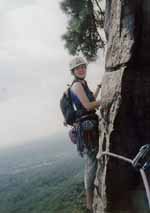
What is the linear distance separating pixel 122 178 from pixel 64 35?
8969 mm

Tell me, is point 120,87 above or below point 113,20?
below

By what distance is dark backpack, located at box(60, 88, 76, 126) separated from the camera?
694cm

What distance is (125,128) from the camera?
7.08 meters

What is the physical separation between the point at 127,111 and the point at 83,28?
7979 millimetres

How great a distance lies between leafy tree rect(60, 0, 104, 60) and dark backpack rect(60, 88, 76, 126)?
7.64 m

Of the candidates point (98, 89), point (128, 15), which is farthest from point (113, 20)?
point (98, 89)

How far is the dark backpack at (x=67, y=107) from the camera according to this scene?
22.8ft

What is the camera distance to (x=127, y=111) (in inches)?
278

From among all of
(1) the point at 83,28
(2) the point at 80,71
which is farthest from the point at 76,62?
(1) the point at 83,28

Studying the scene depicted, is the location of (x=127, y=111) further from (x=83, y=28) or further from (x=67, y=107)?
(x=83, y=28)

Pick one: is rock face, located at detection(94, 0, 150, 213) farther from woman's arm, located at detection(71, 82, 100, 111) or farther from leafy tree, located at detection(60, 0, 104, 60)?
leafy tree, located at detection(60, 0, 104, 60)

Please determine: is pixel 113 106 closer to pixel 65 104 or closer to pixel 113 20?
pixel 65 104

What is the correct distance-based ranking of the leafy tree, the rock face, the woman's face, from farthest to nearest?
the leafy tree → the rock face → the woman's face

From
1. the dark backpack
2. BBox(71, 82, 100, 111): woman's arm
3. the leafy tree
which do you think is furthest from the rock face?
the leafy tree
